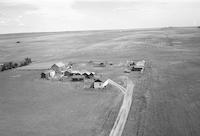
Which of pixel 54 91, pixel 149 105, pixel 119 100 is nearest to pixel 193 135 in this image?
pixel 149 105

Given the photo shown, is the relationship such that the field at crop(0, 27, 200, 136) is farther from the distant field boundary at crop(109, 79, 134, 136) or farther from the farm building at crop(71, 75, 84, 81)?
the farm building at crop(71, 75, 84, 81)

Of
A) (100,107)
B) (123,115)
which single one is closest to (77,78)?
(100,107)

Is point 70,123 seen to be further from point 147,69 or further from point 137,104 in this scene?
point 147,69

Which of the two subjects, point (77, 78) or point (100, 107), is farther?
point (77, 78)

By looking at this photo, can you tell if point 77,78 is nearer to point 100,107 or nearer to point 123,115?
point 100,107

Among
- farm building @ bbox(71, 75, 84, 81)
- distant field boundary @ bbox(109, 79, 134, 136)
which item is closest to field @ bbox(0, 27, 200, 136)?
distant field boundary @ bbox(109, 79, 134, 136)

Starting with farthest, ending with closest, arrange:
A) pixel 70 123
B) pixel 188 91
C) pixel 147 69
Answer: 1. pixel 147 69
2. pixel 188 91
3. pixel 70 123

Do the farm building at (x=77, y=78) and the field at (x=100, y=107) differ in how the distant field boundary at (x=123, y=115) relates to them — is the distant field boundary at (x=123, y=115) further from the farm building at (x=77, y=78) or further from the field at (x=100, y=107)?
the farm building at (x=77, y=78)

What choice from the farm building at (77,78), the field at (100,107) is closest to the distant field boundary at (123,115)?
the field at (100,107)
